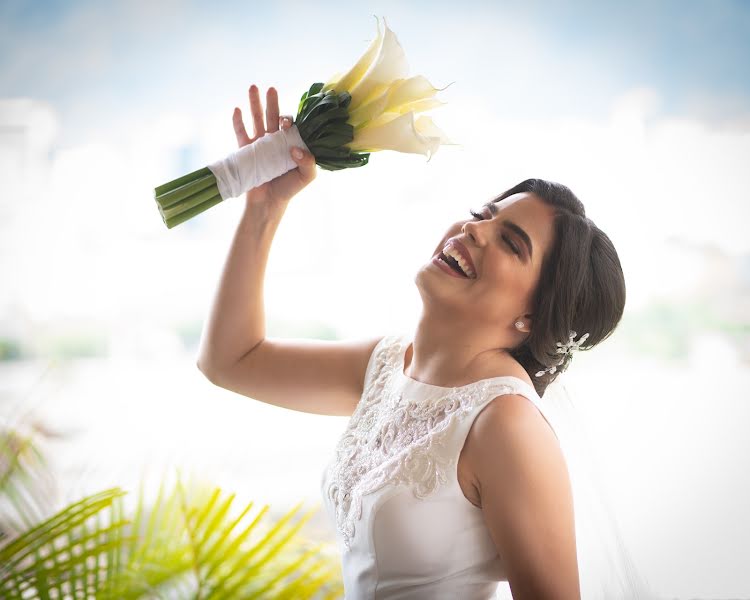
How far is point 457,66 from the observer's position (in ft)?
8.18

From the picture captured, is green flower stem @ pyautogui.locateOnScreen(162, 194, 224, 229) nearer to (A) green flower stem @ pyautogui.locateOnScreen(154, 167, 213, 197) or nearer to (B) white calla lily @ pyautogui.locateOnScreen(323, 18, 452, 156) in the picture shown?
(A) green flower stem @ pyautogui.locateOnScreen(154, 167, 213, 197)

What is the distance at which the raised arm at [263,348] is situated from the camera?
1464mm

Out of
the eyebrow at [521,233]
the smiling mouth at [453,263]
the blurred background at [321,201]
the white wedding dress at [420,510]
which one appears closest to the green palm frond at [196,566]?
the white wedding dress at [420,510]

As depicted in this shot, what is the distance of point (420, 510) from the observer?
1.19m

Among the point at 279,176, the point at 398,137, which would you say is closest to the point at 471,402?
the point at 398,137

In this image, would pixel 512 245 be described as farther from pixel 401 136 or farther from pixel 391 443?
pixel 391 443

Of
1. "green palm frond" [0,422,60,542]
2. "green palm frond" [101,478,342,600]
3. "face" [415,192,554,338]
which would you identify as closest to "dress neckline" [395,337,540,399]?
"face" [415,192,554,338]

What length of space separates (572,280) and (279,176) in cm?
60

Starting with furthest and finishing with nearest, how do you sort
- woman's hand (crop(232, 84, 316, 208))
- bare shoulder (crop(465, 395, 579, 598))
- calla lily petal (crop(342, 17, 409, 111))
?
1. woman's hand (crop(232, 84, 316, 208))
2. calla lily petal (crop(342, 17, 409, 111))
3. bare shoulder (crop(465, 395, 579, 598))

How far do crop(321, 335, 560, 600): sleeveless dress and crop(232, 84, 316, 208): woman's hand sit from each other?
1.53 feet

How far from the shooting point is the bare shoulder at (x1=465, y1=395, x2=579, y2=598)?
3.58 feet

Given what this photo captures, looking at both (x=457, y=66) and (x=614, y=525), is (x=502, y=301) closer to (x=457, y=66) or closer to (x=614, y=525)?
(x=614, y=525)

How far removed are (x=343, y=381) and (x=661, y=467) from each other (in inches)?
36.6

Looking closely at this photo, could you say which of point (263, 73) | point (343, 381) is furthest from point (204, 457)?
point (263, 73)
